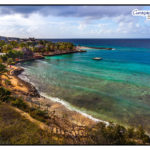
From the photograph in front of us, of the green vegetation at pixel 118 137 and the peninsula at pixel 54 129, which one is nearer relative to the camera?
the peninsula at pixel 54 129

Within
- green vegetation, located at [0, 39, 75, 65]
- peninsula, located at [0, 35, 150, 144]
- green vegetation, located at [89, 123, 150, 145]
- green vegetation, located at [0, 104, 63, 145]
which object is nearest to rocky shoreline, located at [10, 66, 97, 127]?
peninsula, located at [0, 35, 150, 144]

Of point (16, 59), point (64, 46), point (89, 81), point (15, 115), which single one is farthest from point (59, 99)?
point (64, 46)

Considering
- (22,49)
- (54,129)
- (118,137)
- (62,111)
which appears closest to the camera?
(118,137)

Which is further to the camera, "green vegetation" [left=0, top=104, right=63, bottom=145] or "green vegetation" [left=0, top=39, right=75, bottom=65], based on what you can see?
"green vegetation" [left=0, top=39, right=75, bottom=65]

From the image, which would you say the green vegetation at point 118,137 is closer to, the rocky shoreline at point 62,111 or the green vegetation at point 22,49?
the rocky shoreline at point 62,111

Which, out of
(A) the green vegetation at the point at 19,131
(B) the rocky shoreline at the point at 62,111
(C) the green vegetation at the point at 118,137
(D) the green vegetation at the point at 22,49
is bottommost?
(B) the rocky shoreline at the point at 62,111

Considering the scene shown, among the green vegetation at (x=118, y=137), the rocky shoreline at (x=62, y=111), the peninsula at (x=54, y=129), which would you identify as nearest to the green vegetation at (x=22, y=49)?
the rocky shoreline at (x=62, y=111)

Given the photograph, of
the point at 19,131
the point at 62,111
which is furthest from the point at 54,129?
the point at 62,111

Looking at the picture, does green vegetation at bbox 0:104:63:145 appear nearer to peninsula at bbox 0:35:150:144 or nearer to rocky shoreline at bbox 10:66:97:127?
peninsula at bbox 0:35:150:144

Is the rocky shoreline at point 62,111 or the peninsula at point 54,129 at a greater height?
the peninsula at point 54,129

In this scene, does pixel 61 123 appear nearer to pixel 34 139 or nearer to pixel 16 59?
pixel 34 139

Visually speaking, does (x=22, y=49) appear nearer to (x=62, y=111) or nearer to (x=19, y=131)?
(x=62, y=111)
